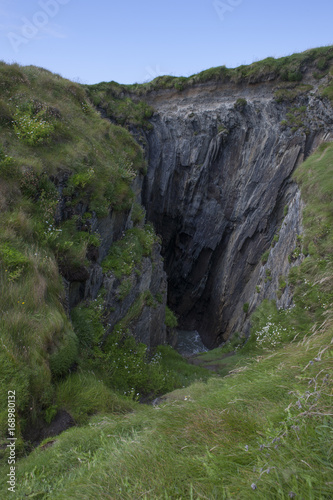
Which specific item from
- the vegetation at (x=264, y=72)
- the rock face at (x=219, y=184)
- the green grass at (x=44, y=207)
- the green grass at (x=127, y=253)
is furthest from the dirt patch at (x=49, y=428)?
the vegetation at (x=264, y=72)

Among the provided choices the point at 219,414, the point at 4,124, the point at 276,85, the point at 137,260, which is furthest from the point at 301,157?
the point at 219,414

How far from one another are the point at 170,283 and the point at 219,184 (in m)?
10.4

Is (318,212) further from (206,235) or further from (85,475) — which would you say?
(206,235)

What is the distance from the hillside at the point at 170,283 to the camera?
2.37 metres

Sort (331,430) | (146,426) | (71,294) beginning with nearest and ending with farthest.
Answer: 1. (331,430)
2. (146,426)
3. (71,294)

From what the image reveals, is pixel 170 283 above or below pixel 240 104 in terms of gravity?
below

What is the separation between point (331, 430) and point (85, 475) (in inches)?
86.5

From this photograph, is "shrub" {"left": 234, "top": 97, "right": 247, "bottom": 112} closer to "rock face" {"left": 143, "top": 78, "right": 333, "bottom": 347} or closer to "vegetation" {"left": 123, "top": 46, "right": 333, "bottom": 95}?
"rock face" {"left": 143, "top": 78, "right": 333, "bottom": 347}

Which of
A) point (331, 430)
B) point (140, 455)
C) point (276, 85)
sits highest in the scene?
point (276, 85)

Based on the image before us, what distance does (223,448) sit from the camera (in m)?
2.28

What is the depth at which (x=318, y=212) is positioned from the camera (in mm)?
11539

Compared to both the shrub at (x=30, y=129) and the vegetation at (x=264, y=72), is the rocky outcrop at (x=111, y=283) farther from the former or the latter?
the vegetation at (x=264, y=72)

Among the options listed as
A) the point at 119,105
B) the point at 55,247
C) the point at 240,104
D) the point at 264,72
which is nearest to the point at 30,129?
the point at 55,247

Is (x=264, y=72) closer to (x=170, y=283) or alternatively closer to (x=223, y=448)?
(x=170, y=283)
